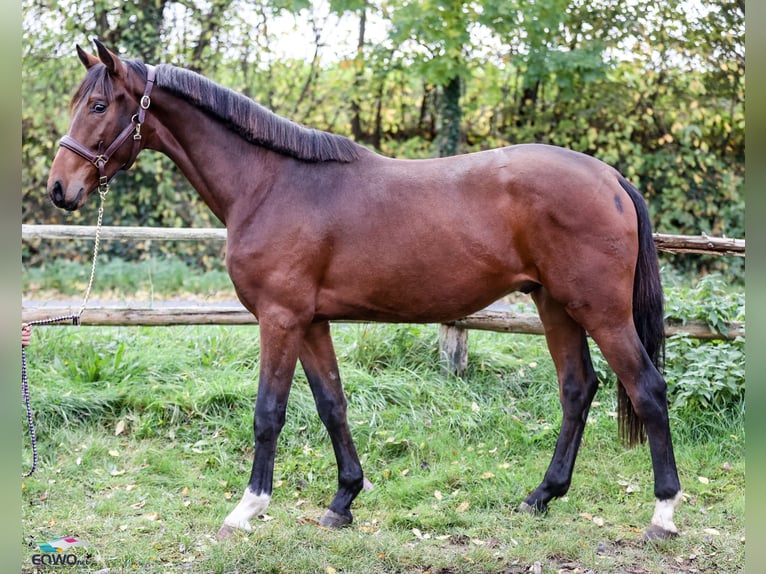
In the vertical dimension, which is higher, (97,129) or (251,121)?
(251,121)

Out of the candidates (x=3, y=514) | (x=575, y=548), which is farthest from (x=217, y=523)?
(x=3, y=514)

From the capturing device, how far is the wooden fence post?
5809 millimetres

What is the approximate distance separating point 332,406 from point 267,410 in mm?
474

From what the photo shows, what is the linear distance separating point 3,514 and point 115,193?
10.6 metres

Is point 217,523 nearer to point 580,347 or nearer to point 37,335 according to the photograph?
point 580,347

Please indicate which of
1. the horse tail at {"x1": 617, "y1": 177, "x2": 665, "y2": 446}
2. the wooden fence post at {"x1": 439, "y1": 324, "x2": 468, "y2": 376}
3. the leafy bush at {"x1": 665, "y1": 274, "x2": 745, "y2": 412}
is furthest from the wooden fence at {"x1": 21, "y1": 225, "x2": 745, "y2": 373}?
the horse tail at {"x1": 617, "y1": 177, "x2": 665, "y2": 446}

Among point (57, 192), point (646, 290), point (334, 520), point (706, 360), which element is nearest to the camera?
point (57, 192)

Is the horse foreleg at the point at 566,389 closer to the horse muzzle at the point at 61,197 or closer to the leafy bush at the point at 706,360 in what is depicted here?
the leafy bush at the point at 706,360

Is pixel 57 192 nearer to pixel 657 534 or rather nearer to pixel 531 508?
pixel 531 508

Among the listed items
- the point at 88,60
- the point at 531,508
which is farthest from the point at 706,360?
the point at 88,60

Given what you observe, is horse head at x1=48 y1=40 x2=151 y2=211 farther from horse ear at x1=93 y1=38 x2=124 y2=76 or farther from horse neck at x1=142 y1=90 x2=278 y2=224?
horse neck at x1=142 y1=90 x2=278 y2=224

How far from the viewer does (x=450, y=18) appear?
959 centimetres

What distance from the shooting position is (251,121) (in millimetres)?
3844

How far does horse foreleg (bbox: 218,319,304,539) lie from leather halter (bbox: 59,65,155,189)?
1164 millimetres
